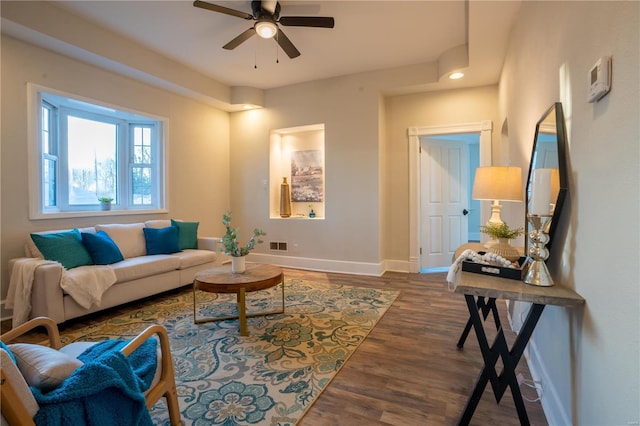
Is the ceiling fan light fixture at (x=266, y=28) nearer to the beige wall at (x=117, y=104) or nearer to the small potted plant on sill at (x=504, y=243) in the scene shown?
the beige wall at (x=117, y=104)

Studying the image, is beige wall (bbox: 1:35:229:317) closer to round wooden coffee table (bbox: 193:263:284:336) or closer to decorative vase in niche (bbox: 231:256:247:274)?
round wooden coffee table (bbox: 193:263:284:336)

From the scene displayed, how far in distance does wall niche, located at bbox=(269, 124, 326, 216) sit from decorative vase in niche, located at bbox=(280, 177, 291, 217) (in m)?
0.11

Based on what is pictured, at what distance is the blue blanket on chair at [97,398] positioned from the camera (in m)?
0.97

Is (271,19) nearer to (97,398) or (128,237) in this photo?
(128,237)

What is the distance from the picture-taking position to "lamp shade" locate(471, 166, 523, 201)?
2.38 metres

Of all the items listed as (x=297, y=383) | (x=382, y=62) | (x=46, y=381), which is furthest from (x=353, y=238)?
(x=46, y=381)

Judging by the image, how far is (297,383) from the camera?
6.54ft

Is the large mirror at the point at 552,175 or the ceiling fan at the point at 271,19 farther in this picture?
the ceiling fan at the point at 271,19

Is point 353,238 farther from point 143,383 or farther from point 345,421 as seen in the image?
point 143,383

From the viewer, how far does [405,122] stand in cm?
500

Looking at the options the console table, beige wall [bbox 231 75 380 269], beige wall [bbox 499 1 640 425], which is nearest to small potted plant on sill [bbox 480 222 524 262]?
beige wall [bbox 499 1 640 425]

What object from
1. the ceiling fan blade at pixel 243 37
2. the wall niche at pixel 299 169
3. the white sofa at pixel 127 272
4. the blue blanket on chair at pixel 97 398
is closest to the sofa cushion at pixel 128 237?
the white sofa at pixel 127 272

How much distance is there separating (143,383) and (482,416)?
5.72 feet

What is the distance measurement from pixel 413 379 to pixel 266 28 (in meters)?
3.34
